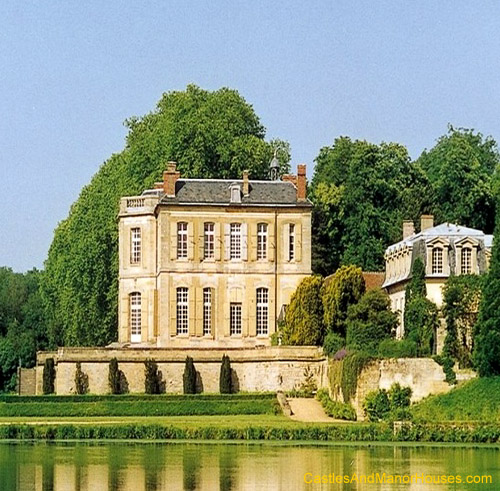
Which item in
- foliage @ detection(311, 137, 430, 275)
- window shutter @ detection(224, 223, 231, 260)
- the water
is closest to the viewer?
the water

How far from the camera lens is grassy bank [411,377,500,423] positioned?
161 feet

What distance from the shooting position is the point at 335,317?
6044 centimetres

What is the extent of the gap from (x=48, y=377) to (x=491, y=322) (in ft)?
58.3

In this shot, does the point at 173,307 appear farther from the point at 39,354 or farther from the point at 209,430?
the point at 209,430

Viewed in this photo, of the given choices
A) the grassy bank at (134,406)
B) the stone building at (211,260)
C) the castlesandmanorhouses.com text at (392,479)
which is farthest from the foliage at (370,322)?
the castlesandmanorhouses.com text at (392,479)

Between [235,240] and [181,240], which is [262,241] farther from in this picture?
[181,240]

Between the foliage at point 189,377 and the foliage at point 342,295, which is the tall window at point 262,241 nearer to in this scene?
the foliage at point 342,295

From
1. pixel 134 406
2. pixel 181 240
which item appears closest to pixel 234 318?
pixel 181 240

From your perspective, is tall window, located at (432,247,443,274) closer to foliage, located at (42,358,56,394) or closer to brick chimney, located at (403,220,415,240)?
brick chimney, located at (403,220,415,240)

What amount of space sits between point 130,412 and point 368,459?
1734cm

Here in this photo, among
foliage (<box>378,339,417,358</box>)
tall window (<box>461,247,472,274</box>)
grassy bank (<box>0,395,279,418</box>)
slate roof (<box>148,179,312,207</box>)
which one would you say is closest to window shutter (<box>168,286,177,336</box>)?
slate roof (<box>148,179,312,207</box>)

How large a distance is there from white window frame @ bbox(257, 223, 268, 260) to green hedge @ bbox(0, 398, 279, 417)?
9010 mm

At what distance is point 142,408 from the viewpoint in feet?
187

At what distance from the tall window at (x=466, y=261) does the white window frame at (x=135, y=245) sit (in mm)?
13660
